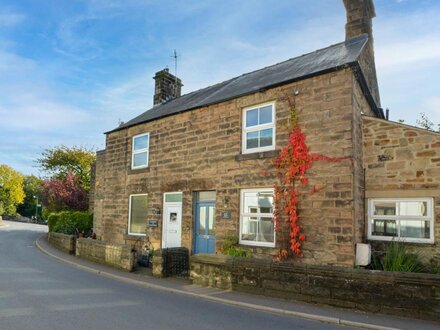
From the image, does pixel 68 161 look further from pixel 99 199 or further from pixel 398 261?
pixel 398 261

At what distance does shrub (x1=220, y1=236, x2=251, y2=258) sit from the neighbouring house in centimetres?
16

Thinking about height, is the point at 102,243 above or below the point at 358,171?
→ below

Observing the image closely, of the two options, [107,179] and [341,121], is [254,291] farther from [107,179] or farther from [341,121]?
[107,179]

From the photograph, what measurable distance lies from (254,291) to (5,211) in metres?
65.1

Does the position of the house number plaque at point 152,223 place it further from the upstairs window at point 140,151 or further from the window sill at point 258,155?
the window sill at point 258,155

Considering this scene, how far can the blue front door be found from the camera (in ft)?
41.9

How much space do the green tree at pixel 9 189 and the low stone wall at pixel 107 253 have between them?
182 ft

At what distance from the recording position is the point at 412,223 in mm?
9984

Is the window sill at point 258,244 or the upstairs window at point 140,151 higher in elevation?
the upstairs window at point 140,151

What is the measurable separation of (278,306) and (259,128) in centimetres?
576

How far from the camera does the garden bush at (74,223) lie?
21109 millimetres

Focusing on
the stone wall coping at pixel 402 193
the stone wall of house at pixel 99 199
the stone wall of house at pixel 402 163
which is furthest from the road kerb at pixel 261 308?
the stone wall of house at pixel 99 199

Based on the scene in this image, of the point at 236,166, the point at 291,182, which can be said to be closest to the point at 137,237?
the point at 236,166

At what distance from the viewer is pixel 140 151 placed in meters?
16.2
